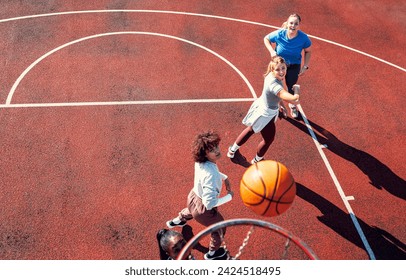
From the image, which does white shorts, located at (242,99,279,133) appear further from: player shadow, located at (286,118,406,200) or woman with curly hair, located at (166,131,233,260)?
player shadow, located at (286,118,406,200)

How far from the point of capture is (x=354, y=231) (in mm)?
7266

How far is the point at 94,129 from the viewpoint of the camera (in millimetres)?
8695

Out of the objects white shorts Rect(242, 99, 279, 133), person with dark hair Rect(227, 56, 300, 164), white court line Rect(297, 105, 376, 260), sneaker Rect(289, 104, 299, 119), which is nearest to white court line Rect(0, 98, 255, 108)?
sneaker Rect(289, 104, 299, 119)

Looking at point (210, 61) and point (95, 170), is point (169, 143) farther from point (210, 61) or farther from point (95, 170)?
point (210, 61)

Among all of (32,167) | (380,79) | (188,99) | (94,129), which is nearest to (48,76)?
(94,129)

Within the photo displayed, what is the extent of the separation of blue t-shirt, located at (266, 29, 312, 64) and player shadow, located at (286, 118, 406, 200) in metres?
1.80

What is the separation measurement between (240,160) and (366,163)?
2.83m

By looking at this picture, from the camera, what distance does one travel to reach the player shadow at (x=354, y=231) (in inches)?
274

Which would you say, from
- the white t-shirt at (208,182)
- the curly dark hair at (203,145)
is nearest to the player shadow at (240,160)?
the white t-shirt at (208,182)

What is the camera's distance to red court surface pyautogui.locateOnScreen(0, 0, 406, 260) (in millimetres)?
7164

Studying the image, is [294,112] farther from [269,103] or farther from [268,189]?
[268,189]

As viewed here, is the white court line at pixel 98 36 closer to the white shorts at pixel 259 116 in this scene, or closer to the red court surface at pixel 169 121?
the red court surface at pixel 169 121

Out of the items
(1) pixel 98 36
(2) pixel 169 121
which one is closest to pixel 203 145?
(2) pixel 169 121

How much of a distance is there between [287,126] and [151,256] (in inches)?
176
